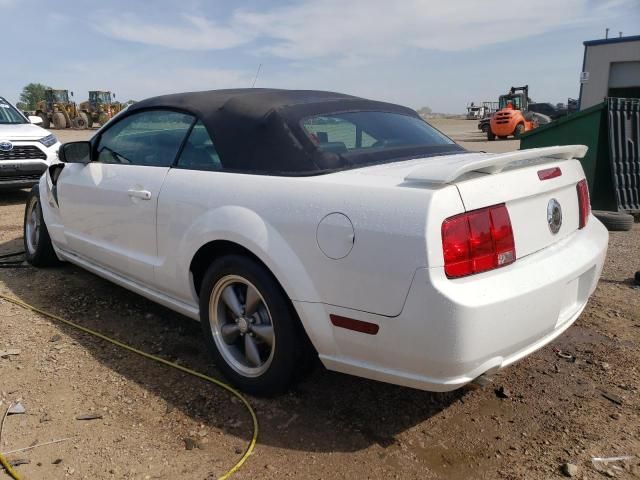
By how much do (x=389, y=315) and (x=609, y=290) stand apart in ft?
10.0

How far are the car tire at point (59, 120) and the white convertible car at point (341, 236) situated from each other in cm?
3267

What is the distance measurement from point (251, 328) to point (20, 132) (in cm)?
772

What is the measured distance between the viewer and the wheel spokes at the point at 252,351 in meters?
2.92

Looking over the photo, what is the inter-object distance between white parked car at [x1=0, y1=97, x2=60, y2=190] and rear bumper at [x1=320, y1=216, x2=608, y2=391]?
7.65m

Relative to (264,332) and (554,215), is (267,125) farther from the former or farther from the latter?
(554,215)

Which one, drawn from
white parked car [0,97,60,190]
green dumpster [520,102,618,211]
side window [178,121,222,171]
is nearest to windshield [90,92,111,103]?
white parked car [0,97,60,190]

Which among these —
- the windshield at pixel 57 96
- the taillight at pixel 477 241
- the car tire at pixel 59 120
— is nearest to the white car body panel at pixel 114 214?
the taillight at pixel 477 241

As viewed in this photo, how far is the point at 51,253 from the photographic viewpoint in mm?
4980

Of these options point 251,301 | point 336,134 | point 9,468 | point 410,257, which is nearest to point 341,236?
point 410,257

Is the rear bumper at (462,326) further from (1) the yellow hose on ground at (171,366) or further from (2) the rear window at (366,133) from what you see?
(2) the rear window at (366,133)

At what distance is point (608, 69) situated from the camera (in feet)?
72.2

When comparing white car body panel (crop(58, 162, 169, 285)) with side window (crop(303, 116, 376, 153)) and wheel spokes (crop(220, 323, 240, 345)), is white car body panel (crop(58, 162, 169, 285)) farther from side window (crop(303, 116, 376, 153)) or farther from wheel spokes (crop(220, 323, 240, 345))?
side window (crop(303, 116, 376, 153))

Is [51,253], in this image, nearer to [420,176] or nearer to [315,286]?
[315,286]

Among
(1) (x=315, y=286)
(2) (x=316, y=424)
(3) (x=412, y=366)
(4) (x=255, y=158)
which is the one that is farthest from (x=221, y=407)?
(4) (x=255, y=158)
